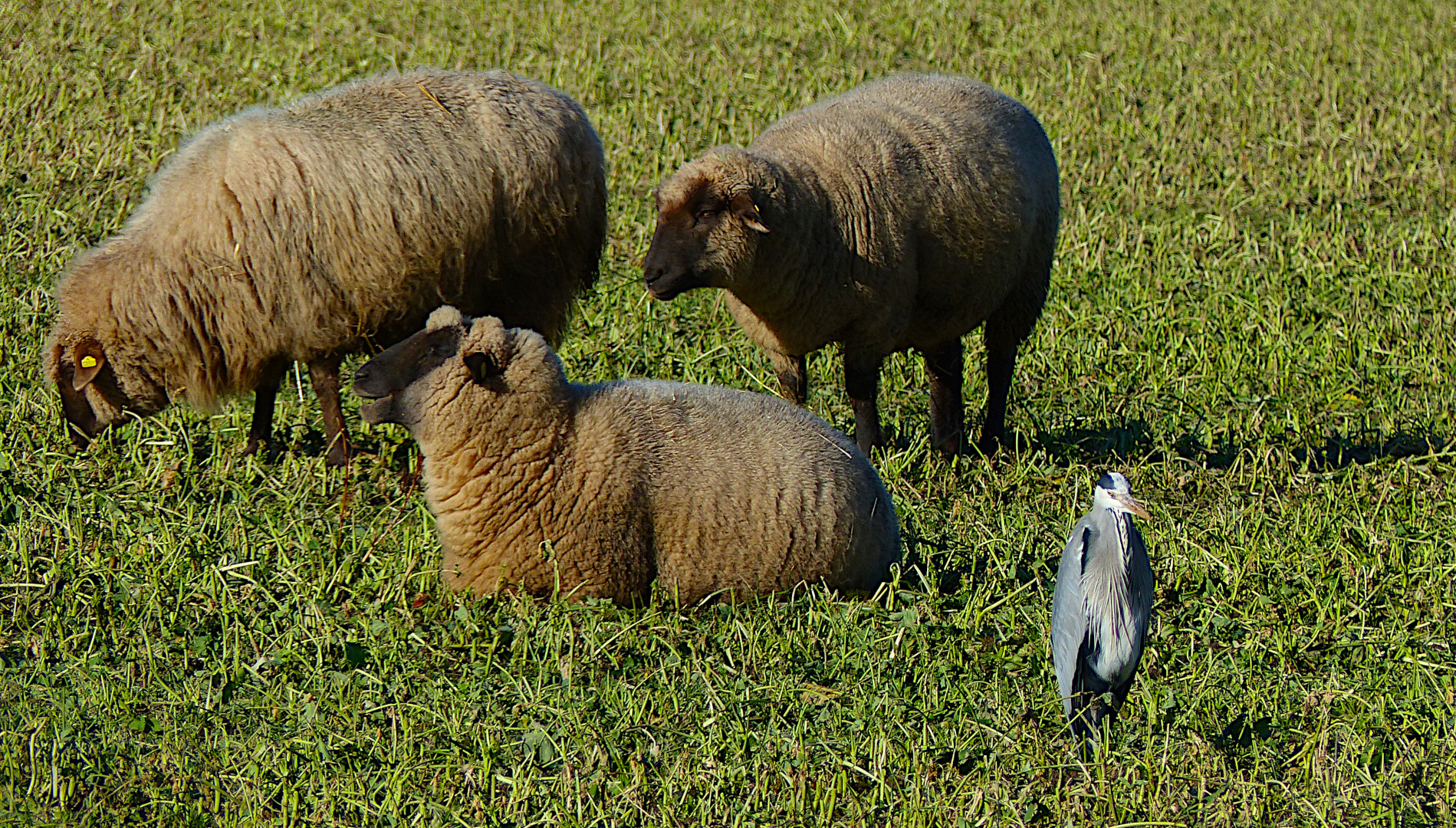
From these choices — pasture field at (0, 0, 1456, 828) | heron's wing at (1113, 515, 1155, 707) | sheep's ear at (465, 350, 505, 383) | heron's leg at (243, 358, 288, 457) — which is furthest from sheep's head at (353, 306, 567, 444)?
heron's wing at (1113, 515, 1155, 707)

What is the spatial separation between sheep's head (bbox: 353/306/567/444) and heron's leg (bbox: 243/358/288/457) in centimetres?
151

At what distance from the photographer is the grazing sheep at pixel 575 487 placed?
4.75m

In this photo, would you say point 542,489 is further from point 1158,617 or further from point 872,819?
point 1158,617

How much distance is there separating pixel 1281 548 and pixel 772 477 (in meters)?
2.12

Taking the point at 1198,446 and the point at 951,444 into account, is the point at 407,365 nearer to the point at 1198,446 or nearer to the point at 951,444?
the point at 951,444

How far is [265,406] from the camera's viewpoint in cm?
634

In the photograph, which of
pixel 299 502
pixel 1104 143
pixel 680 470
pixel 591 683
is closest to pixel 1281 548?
pixel 680 470

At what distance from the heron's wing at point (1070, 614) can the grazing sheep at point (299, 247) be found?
127 inches

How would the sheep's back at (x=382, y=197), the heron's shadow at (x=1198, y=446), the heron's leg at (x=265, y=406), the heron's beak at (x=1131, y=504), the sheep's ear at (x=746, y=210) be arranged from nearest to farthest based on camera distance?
the heron's beak at (x=1131, y=504), the sheep's ear at (x=746, y=210), the sheep's back at (x=382, y=197), the heron's leg at (x=265, y=406), the heron's shadow at (x=1198, y=446)

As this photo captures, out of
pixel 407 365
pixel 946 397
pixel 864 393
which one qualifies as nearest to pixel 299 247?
pixel 407 365

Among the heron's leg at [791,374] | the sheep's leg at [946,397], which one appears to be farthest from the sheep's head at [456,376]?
the sheep's leg at [946,397]

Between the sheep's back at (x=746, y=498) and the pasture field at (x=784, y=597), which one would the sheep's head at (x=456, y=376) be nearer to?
the sheep's back at (x=746, y=498)

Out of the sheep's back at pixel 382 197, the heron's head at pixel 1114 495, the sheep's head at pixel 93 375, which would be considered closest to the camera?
the heron's head at pixel 1114 495

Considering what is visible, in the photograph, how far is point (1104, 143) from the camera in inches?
435
